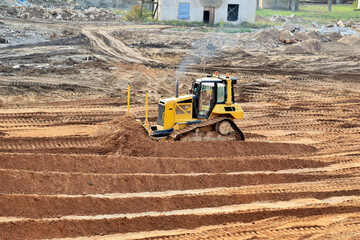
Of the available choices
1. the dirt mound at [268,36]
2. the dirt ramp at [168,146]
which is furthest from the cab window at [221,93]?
the dirt mound at [268,36]

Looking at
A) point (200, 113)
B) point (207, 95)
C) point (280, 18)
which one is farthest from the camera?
point (280, 18)

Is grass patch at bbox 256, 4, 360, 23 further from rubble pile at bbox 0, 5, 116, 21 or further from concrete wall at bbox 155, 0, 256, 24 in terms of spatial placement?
rubble pile at bbox 0, 5, 116, 21

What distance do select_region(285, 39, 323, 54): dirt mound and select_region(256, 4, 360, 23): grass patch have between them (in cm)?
1669

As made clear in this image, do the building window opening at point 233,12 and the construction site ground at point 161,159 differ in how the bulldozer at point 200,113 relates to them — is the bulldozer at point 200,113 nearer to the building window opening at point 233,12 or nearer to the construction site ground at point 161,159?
the construction site ground at point 161,159

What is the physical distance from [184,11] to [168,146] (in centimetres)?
3183

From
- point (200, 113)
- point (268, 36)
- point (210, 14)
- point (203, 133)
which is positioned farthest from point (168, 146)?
point (210, 14)

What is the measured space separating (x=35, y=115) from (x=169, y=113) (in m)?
5.98

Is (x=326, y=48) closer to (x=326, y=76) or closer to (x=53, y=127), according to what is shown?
(x=326, y=76)

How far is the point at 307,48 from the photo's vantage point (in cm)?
3453

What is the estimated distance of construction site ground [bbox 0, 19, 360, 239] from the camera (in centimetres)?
1020

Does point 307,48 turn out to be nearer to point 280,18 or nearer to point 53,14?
point 280,18

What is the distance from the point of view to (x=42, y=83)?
23.0m

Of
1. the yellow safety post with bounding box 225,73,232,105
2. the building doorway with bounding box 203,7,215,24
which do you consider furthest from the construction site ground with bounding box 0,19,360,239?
the building doorway with bounding box 203,7,215,24

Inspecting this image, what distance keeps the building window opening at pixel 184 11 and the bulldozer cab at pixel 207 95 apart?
30.5 m
